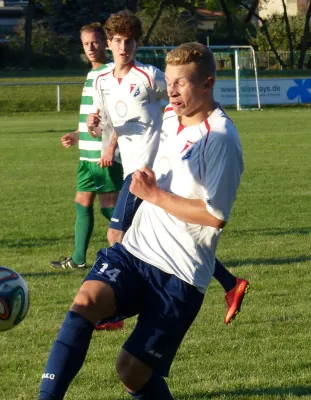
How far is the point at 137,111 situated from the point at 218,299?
5.09 ft

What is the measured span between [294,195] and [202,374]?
846 centimetres

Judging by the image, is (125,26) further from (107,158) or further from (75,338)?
(75,338)

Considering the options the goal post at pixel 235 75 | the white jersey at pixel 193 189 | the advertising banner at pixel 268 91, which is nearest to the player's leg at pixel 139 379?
the white jersey at pixel 193 189

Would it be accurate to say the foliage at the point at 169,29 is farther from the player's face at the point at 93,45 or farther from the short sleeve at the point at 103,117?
the short sleeve at the point at 103,117

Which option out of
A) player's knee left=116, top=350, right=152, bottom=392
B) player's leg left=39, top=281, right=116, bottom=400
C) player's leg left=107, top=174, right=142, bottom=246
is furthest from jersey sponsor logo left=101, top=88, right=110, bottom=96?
player's knee left=116, top=350, right=152, bottom=392

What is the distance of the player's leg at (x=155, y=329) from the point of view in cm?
423

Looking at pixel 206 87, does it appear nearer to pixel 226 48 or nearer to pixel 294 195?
pixel 294 195

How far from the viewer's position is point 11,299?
444cm

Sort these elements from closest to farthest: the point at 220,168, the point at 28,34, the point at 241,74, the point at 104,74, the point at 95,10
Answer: the point at 220,168, the point at 104,74, the point at 241,74, the point at 28,34, the point at 95,10

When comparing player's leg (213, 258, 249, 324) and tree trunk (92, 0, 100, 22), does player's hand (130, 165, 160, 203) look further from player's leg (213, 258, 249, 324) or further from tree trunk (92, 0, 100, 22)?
tree trunk (92, 0, 100, 22)

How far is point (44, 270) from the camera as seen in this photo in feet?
28.8

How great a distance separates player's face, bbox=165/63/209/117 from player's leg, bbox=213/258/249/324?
2239 mm

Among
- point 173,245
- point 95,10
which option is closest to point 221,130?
point 173,245

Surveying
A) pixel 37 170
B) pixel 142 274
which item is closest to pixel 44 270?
pixel 142 274
